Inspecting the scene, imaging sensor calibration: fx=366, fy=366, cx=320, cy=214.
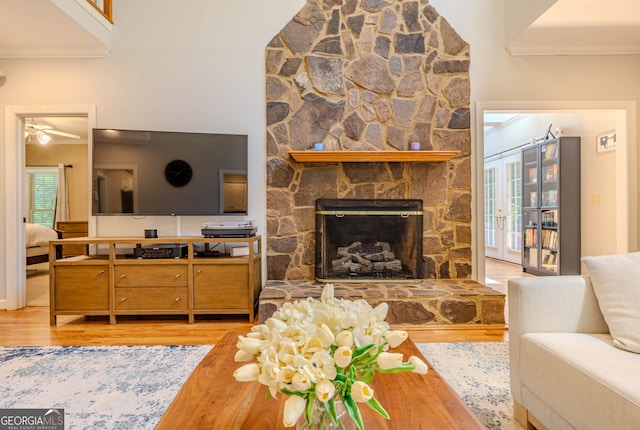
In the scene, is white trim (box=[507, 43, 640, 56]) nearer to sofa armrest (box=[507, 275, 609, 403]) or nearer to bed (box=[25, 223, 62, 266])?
sofa armrest (box=[507, 275, 609, 403])

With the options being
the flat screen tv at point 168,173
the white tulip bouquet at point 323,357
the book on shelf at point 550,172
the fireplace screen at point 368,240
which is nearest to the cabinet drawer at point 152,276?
the flat screen tv at point 168,173

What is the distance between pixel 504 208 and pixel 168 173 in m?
5.94

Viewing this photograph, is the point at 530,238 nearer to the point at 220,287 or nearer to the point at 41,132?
the point at 220,287

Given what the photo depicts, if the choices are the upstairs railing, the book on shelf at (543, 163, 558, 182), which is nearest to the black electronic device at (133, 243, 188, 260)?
the upstairs railing

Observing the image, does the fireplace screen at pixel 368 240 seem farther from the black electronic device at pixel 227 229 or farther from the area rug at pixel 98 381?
the area rug at pixel 98 381

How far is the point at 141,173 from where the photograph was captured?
10.6 feet

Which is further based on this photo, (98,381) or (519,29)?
(519,29)

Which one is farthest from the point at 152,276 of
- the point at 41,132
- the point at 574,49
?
the point at 41,132

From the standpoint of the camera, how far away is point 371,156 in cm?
325

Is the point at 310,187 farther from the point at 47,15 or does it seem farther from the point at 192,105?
the point at 47,15

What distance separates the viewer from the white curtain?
7395 millimetres

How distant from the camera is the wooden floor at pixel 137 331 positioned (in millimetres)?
2645

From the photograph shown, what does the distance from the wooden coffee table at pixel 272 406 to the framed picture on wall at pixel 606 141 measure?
4067 millimetres

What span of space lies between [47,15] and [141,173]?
1360mm
